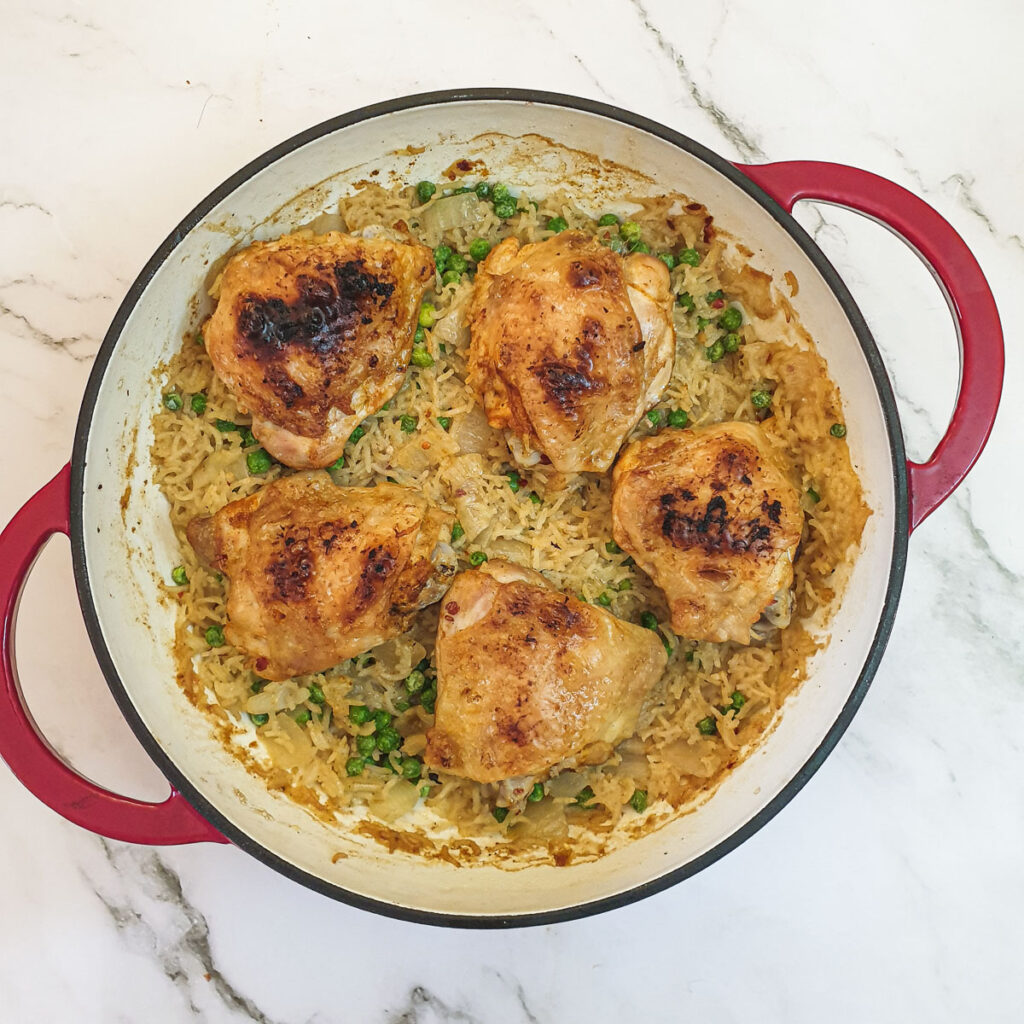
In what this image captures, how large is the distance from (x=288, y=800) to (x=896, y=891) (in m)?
2.79

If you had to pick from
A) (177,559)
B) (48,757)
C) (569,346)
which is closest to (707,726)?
(569,346)

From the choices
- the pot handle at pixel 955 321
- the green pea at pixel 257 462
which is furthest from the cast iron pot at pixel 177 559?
the green pea at pixel 257 462

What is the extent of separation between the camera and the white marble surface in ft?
13.2

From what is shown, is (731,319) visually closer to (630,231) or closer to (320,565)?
(630,231)

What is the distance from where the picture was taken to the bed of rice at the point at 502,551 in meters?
3.74

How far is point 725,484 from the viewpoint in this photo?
3.49 meters

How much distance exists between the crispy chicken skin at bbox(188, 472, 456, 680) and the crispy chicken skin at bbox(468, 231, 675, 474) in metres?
0.56

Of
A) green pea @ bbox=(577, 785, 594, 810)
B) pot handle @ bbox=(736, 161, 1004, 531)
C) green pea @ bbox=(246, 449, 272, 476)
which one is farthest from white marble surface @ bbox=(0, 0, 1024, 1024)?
green pea @ bbox=(246, 449, 272, 476)

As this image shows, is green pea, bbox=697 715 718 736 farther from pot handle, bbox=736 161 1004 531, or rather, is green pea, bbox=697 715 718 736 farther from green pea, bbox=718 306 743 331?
green pea, bbox=718 306 743 331

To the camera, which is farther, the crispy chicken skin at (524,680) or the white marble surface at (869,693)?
the white marble surface at (869,693)

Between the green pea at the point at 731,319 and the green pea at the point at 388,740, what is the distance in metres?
2.27

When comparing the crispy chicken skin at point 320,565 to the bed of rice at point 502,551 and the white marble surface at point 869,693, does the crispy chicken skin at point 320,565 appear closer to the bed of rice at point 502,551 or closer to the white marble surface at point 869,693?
the bed of rice at point 502,551

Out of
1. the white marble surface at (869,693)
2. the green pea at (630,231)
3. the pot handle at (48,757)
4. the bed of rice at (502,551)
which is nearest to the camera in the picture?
the pot handle at (48,757)

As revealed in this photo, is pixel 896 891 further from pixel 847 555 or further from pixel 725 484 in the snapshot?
pixel 725 484
